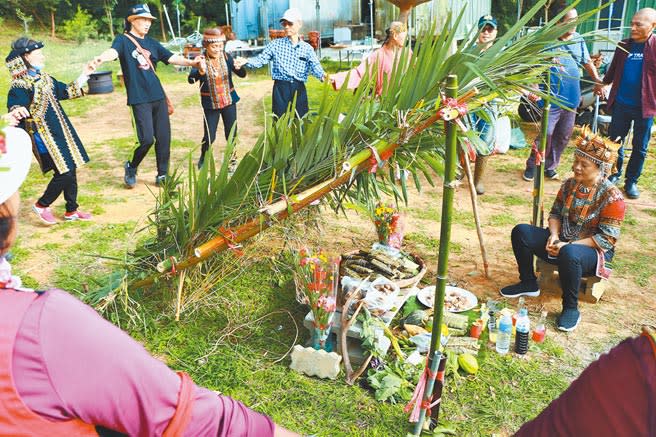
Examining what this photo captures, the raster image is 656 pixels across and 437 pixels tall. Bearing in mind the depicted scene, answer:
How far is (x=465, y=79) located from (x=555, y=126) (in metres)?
4.72

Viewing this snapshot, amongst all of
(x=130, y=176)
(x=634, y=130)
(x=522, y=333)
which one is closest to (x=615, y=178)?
A: (x=634, y=130)

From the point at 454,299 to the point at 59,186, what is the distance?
391 centimetres

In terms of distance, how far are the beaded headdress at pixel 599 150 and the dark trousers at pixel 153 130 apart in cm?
427

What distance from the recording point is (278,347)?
3639 millimetres

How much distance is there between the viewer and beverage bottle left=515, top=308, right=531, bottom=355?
11.7 ft

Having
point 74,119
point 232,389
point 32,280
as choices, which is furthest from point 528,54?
point 74,119

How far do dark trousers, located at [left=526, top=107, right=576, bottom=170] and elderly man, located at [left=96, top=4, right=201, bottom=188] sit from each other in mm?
4155

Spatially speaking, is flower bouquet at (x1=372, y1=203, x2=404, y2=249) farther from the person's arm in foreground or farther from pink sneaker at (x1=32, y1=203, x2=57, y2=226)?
the person's arm in foreground

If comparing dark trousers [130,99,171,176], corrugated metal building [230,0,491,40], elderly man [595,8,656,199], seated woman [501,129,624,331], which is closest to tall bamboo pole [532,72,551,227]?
seated woman [501,129,624,331]

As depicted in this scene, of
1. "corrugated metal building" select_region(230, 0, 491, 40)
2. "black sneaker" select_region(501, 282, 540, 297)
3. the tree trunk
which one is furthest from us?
the tree trunk

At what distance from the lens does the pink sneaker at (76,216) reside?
5824 mm

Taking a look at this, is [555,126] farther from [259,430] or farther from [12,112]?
[259,430]

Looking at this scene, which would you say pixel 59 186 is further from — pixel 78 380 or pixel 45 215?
pixel 78 380

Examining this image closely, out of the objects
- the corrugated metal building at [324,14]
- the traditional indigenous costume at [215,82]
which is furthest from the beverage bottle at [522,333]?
the corrugated metal building at [324,14]
